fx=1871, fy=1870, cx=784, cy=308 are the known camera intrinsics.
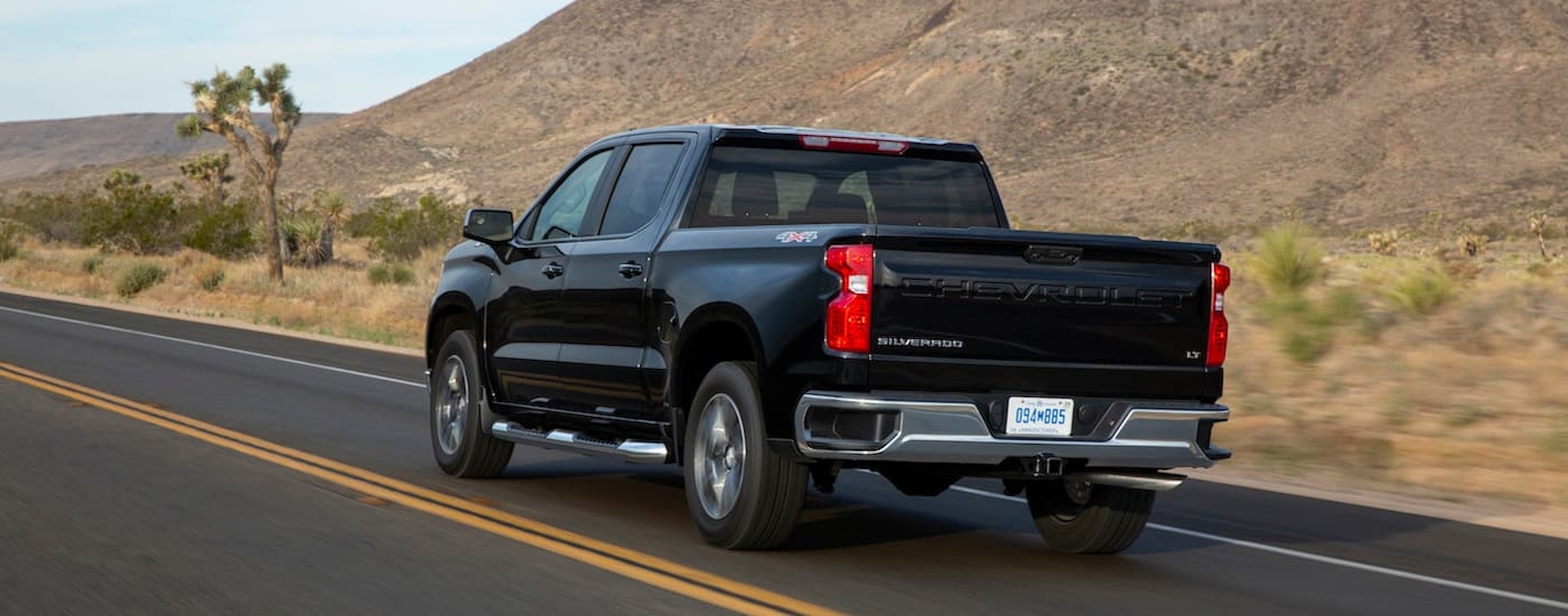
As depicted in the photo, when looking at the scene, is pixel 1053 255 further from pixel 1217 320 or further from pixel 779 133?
pixel 779 133

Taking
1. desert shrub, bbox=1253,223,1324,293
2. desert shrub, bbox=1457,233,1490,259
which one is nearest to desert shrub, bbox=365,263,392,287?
desert shrub, bbox=1253,223,1324,293

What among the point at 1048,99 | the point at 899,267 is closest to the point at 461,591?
the point at 899,267

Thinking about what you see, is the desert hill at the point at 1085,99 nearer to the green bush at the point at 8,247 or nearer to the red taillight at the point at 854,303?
the green bush at the point at 8,247

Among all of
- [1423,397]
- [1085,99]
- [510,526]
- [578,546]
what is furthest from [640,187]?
[1085,99]

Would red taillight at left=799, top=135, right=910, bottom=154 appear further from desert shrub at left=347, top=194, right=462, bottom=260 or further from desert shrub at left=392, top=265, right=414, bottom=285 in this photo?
desert shrub at left=347, top=194, right=462, bottom=260

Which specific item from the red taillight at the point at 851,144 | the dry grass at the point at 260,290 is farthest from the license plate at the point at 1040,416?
the dry grass at the point at 260,290

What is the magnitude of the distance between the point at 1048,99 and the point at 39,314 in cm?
6190

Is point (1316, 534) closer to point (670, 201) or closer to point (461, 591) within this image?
point (670, 201)

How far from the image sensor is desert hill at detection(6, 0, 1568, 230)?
69438mm

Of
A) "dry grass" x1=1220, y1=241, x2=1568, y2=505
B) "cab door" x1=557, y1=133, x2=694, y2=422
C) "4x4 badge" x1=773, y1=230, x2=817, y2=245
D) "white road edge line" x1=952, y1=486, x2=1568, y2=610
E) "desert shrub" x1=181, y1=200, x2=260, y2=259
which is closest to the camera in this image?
"4x4 badge" x1=773, y1=230, x2=817, y2=245

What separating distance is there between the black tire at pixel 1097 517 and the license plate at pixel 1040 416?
1.09m

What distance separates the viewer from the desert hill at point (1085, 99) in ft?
228

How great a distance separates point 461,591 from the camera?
7332mm

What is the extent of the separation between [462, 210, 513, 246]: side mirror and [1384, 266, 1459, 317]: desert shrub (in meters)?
12.9
